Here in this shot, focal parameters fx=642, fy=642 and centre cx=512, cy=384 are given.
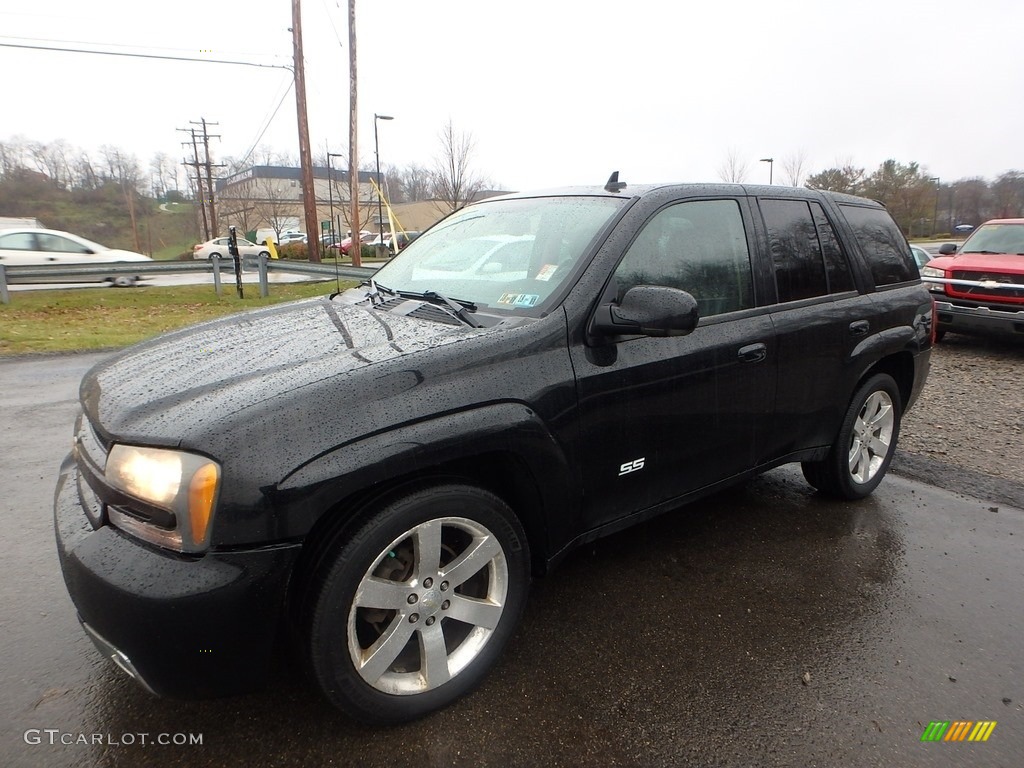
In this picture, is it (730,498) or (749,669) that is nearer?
(749,669)

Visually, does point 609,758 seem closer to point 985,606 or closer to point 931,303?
point 985,606

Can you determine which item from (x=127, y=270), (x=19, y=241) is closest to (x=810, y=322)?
(x=127, y=270)

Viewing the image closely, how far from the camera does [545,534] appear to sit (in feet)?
8.07

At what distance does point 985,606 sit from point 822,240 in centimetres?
199

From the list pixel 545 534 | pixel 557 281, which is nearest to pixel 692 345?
pixel 557 281

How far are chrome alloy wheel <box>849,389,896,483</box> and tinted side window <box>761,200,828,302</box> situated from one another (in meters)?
0.93

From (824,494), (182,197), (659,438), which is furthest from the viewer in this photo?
(182,197)

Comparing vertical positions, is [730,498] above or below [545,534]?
below

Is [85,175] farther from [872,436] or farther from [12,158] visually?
[872,436]

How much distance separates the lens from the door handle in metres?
3.00

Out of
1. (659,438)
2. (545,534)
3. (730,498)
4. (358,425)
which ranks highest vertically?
(358,425)

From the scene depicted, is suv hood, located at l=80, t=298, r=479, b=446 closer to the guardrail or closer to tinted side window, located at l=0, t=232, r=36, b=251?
the guardrail

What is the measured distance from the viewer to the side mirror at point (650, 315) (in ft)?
7.76

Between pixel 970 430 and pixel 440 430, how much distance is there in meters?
5.43
